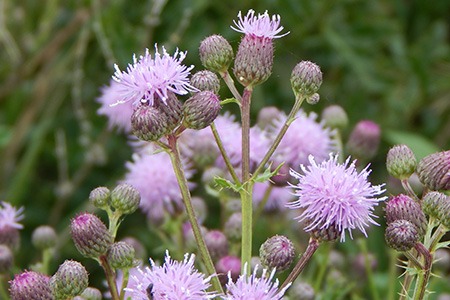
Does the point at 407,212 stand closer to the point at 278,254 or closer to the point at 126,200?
the point at 278,254

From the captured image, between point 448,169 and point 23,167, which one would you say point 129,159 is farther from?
point 448,169

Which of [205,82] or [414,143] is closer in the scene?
[205,82]

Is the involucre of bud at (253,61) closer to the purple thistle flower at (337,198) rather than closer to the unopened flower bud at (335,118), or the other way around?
the purple thistle flower at (337,198)

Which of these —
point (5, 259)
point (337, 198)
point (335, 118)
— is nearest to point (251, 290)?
point (337, 198)

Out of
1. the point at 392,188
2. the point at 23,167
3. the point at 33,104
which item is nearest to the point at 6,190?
the point at 23,167

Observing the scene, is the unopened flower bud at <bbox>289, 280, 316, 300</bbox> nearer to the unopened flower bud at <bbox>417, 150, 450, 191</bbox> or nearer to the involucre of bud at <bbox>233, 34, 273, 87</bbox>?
the unopened flower bud at <bbox>417, 150, 450, 191</bbox>

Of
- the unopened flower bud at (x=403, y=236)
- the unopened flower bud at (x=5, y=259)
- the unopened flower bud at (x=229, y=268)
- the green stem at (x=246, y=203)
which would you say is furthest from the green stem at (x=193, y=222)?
the unopened flower bud at (x=5, y=259)
